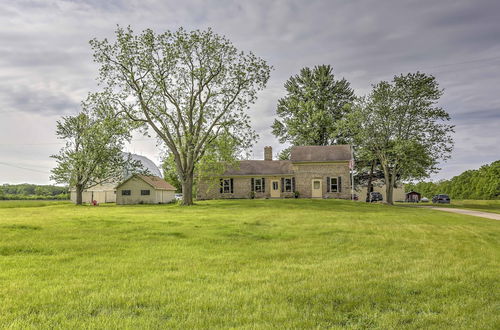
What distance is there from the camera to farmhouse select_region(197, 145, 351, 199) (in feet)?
138

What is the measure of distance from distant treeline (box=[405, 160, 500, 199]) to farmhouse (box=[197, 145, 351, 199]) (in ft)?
167

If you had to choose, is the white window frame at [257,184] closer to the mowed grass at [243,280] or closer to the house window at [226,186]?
the house window at [226,186]

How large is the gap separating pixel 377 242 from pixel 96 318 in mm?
9443

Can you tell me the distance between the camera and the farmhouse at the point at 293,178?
4209cm

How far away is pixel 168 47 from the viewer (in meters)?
32.2

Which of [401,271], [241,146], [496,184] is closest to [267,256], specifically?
[401,271]

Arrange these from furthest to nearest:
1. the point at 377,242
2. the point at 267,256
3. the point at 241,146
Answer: the point at 241,146, the point at 377,242, the point at 267,256

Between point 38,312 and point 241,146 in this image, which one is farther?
point 241,146

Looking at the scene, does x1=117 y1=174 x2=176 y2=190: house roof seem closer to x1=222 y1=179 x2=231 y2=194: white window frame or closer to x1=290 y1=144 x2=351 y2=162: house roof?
→ x1=222 y1=179 x2=231 y2=194: white window frame

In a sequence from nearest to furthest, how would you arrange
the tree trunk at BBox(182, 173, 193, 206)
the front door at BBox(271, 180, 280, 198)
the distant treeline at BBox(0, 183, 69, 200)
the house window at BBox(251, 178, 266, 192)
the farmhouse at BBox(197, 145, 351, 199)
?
the tree trunk at BBox(182, 173, 193, 206) → the farmhouse at BBox(197, 145, 351, 199) → the front door at BBox(271, 180, 280, 198) → the house window at BBox(251, 178, 266, 192) → the distant treeline at BBox(0, 183, 69, 200)

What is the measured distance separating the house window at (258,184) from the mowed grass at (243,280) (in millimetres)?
31183

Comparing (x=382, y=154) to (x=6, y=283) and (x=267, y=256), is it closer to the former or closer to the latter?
(x=267, y=256)

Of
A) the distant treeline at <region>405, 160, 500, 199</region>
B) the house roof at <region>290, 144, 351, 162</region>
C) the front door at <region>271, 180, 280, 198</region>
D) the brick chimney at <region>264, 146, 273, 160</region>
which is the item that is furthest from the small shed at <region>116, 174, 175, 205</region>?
the distant treeline at <region>405, 160, 500, 199</region>

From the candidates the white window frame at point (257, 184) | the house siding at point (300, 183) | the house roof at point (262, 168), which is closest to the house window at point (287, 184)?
the house siding at point (300, 183)
